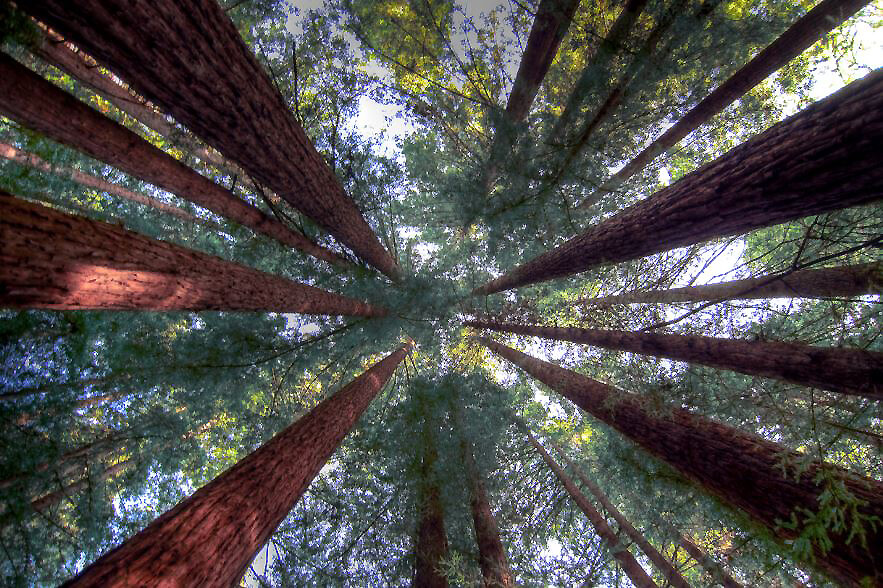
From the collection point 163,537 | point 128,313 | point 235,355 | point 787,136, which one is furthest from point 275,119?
point 128,313

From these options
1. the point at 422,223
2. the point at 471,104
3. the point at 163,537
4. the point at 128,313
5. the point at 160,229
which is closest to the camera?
the point at 163,537

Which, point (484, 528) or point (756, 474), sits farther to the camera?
point (484, 528)

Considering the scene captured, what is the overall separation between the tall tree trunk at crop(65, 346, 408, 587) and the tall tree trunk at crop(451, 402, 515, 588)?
10.1ft

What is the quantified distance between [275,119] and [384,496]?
6.82 m

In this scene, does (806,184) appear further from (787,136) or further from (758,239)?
(758,239)

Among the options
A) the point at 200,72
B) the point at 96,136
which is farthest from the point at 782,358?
the point at 96,136

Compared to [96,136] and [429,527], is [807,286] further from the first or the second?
[96,136]

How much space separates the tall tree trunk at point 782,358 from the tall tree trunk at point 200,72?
5.85 metres

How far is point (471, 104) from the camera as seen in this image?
31.9ft

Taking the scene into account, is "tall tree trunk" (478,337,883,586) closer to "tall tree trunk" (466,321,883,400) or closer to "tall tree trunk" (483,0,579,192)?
"tall tree trunk" (466,321,883,400)

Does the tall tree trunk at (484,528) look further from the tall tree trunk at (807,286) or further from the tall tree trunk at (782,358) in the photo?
the tall tree trunk at (807,286)

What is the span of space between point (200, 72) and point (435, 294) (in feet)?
23.4

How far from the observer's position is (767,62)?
6.04 m

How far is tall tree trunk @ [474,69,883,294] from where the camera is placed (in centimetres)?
206
